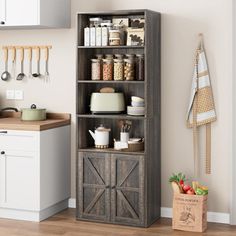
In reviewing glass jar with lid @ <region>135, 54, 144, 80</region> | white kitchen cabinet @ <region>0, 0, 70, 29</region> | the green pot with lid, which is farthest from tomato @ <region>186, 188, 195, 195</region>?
white kitchen cabinet @ <region>0, 0, 70, 29</region>

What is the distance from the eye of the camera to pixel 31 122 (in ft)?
17.1

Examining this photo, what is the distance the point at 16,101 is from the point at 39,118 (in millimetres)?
454

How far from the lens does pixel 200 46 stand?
4.97 meters

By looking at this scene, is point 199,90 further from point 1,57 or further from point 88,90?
point 1,57

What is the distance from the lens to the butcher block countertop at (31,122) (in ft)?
16.3

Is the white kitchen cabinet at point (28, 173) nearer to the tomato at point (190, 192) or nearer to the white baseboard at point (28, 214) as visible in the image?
the white baseboard at point (28, 214)

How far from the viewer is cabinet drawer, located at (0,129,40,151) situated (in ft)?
16.3

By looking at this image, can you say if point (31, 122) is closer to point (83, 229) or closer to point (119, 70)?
point (119, 70)

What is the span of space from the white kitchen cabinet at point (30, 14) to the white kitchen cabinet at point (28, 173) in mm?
928

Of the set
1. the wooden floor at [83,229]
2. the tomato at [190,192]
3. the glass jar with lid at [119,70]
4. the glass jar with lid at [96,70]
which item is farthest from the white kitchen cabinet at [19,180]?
the tomato at [190,192]

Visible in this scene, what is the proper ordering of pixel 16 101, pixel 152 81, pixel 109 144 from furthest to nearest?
pixel 16 101 < pixel 109 144 < pixel 152 81

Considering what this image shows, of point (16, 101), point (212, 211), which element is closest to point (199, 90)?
point (212, 211)

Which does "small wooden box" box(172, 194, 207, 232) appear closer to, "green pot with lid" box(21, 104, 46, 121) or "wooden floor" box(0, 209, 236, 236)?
"wooden floor" box(0, 209, 236, 236)

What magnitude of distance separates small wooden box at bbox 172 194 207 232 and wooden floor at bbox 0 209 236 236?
70 mm
